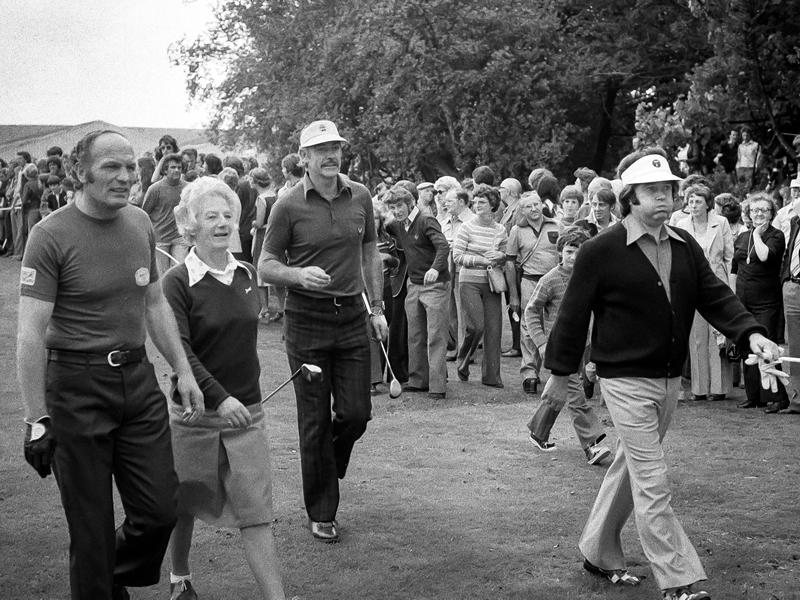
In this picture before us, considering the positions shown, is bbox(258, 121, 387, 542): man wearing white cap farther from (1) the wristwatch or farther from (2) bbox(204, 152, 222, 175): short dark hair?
(2) bbox(204, 152, 222, 175): short dark hair

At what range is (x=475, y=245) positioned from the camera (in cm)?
1346

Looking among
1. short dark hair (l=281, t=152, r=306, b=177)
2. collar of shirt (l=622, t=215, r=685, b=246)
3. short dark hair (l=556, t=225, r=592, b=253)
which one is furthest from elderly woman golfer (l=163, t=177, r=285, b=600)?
short dark hair (l=281, t=152, r=306, b=177)

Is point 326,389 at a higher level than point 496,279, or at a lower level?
lower

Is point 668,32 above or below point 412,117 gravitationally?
above

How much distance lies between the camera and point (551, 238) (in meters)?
13.6

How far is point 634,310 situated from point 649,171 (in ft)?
2.25

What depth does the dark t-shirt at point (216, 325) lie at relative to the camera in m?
5.95

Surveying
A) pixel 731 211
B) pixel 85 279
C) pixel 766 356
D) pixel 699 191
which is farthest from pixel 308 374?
pixel 731 211

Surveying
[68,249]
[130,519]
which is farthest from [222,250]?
[130,519]

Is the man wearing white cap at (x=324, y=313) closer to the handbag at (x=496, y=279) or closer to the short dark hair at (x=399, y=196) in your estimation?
the short dark hair at (x=399, y=196)

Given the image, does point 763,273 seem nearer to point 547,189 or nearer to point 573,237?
point 573,237

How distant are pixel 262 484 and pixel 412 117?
18183 millimetres

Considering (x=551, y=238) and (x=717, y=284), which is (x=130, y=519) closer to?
(x=717, y=284)

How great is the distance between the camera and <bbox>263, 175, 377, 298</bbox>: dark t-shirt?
296 inches
